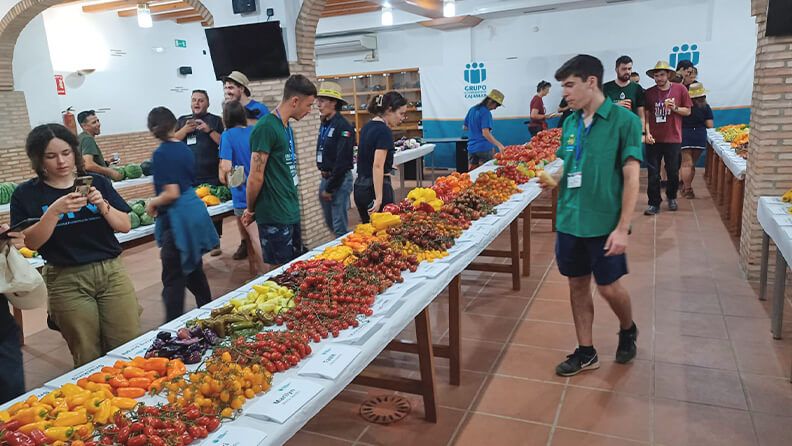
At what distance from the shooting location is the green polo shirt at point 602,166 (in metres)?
3.08

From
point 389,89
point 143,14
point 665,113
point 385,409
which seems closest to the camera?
point 385,409

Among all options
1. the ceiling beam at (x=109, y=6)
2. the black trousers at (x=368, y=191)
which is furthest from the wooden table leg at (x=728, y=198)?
the ceiling beam at (x=109, y=6)

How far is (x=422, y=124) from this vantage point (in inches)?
566

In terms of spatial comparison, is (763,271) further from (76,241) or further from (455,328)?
(76,241)

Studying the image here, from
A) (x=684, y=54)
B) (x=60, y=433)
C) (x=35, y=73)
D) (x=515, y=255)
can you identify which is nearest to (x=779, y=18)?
(x=515, y=255)

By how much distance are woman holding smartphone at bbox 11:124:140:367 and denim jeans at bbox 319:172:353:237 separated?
206 cm

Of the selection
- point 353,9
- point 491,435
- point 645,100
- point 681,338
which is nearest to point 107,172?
point 491,435

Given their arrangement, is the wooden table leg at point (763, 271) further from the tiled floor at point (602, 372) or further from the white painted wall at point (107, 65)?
the white painted wall at point (107, 65)

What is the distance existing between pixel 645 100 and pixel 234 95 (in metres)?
5.22

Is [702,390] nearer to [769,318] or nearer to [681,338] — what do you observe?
[681,338]

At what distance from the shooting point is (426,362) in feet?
9.93

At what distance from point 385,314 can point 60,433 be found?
1.31 m

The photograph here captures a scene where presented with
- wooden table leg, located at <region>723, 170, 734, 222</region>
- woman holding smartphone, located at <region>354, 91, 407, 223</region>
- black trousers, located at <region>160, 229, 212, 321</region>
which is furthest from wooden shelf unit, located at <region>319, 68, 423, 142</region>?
black trousers, located at <region>160, 229, 212, 321</region>

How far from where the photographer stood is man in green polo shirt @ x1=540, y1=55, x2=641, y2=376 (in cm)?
307
